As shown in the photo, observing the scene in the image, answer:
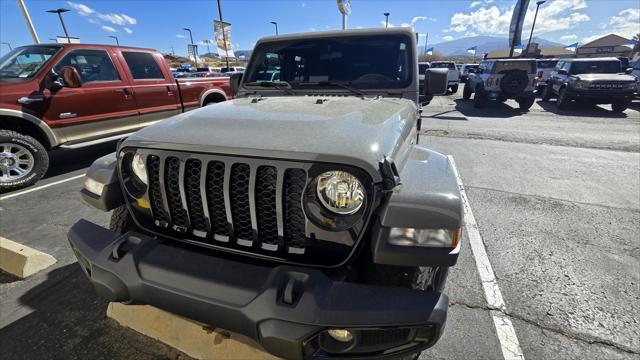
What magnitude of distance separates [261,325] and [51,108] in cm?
554

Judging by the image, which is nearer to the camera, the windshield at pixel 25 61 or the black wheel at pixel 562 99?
the windshield at pixel 25 61

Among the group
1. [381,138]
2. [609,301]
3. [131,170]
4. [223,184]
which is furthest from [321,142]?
[609,301]

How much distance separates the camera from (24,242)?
3232 millimetres

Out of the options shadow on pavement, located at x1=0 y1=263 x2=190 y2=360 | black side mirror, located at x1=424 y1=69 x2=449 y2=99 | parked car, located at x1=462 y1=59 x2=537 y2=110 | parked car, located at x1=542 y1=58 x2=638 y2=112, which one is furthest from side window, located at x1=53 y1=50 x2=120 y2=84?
parked car, located at x1=542 y1=58 x2=638 y2=112

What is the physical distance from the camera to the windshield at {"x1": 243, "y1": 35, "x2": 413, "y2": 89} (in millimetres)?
2861

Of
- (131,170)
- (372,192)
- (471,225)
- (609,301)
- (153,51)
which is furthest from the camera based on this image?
(153,51)

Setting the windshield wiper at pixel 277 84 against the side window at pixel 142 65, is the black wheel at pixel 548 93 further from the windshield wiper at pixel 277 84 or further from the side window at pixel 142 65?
the side window at pixel 142 65

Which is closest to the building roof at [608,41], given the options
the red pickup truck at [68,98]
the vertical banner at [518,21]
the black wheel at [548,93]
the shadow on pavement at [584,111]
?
the vertical banner at [518,21]

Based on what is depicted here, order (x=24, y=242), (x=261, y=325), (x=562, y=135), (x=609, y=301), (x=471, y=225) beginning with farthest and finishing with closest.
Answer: (x=562, y=135), (x=471, y=225), (x=24, y=242), (x=609, y=301), (x=261, y=325)

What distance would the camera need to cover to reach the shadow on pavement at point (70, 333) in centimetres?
195

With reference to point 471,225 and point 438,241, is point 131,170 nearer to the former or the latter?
point 438,241

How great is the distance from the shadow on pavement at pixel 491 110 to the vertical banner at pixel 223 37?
14.7 metres

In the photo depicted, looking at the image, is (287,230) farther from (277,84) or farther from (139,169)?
(277,84)

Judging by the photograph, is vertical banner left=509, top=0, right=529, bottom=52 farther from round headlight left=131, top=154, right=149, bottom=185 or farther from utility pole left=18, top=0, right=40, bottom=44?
round headlight left=131, top=154, right=149, bottom=185
